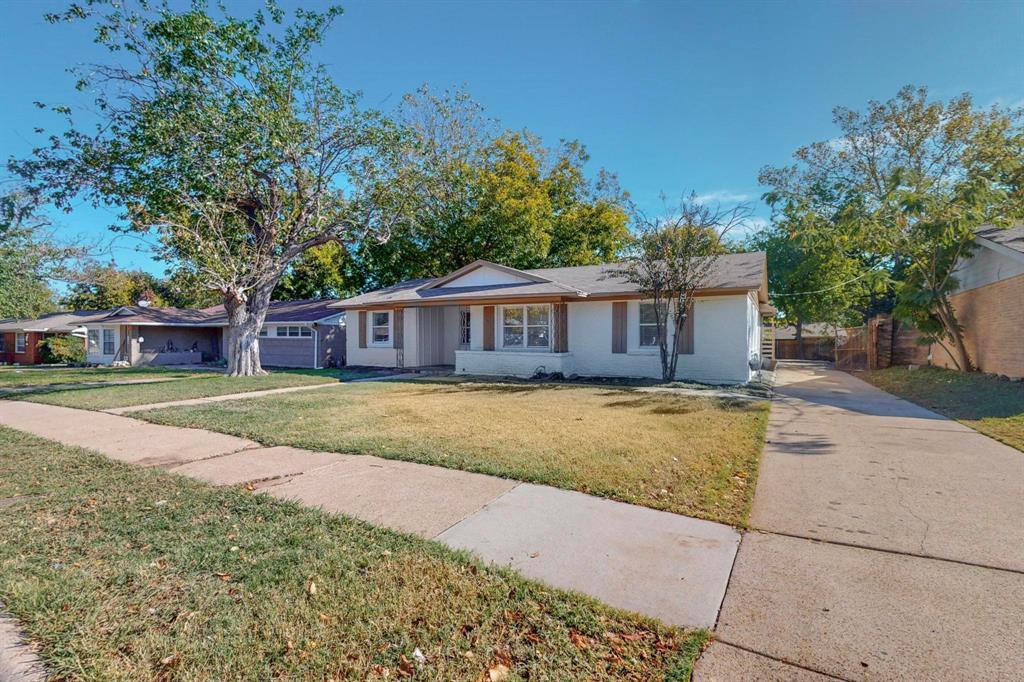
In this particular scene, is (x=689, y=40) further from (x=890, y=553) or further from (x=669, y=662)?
(x=669, y=662)

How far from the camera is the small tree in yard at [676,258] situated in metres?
12.5

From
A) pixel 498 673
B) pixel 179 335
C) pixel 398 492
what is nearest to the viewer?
pixel 498 673

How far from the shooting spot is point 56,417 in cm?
905

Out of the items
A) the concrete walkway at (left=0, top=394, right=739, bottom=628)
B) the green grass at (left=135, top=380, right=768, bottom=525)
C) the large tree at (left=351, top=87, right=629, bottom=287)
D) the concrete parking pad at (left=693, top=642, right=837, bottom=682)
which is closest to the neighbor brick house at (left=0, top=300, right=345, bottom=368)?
the large tree at (left=351, top=87, right=629, bottom=287)

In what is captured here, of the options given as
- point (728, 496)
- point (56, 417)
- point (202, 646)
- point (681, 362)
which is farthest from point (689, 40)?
point (56, 417)

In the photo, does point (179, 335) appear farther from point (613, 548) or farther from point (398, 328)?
point (613, 548)

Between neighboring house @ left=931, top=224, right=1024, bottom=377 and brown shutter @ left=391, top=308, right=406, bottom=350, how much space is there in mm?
17905

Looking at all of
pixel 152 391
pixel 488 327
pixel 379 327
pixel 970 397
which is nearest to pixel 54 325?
pixel 379 327

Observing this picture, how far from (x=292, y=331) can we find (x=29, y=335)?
2093cm

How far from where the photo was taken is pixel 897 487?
499 centimetres

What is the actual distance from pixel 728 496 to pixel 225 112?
57.2 feet

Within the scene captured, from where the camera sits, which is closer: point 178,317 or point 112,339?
point 112,339

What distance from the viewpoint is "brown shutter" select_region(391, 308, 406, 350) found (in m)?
18.7

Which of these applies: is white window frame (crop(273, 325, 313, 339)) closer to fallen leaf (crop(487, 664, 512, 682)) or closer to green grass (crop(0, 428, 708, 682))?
green grass (crop(0, 428, 708, 682))
